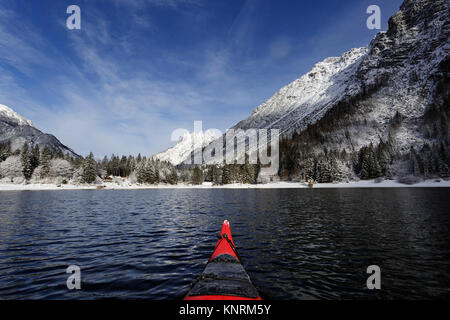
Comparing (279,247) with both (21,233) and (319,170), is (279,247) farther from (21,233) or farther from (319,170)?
(319,170)

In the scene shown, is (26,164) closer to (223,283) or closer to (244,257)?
(244,257)

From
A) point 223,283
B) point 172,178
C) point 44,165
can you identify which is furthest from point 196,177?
point 223,283

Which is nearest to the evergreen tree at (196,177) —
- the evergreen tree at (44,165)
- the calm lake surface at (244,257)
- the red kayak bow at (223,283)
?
the evergreen tree at (44,165)

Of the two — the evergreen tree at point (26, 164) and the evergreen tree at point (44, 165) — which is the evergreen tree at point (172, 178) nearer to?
the evergreen tree at point (44, 165)

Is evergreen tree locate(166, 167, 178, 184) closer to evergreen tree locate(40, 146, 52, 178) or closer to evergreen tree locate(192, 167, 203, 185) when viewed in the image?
evergreen tree locate(192, 167, 203, 185)

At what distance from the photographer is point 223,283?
8.33 meters

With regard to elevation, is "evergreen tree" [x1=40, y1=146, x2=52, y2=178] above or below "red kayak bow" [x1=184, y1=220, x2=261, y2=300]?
above

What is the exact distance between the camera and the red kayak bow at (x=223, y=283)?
24.0 feet

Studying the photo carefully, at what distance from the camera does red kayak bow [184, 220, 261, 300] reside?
24.0ft

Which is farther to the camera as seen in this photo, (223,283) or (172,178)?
(172,178)

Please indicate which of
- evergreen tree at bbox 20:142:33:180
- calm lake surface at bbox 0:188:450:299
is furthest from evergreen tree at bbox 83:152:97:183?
calm lake surface at bbox 0:188:450:299

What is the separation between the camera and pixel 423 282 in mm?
10008
